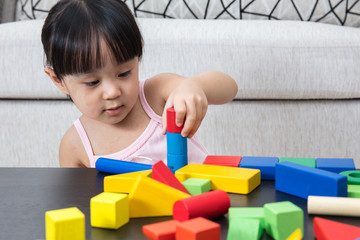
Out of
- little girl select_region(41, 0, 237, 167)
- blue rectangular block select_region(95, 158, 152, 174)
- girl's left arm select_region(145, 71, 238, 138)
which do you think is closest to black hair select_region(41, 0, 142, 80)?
little girl select_region(41, 0, 237, 167)

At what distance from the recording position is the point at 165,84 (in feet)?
3.47

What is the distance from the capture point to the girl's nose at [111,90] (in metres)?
0.88

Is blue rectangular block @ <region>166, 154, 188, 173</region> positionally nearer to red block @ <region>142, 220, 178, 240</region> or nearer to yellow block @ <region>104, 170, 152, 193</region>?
yellow block @ <region>104, 170, 152, 193</region>

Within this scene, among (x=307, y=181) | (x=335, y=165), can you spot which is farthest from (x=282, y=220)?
(x=335, y=165)

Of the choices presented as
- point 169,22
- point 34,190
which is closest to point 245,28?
point 169,22

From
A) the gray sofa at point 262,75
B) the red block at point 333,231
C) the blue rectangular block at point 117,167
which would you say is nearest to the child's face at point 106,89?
the blue rectangular block at point 117,167

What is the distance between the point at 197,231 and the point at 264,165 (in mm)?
251

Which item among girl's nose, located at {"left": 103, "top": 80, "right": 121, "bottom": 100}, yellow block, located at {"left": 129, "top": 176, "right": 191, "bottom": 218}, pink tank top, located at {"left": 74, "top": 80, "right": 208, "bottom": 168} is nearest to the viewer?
yellow block, located at {"left": 129, "top": 176, "right": 191, "bottom": 218}

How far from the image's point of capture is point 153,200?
51 centimetres

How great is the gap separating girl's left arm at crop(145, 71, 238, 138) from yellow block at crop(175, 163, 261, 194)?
0.24 feet

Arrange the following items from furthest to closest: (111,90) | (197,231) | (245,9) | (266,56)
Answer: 1. (245,9)
2. (266,56)
3. (111,90)
4. (197,231)

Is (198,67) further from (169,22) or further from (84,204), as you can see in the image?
(84,204)

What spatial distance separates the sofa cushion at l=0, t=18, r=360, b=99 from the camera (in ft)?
4.29

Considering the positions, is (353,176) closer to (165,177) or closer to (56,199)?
(165,177)
